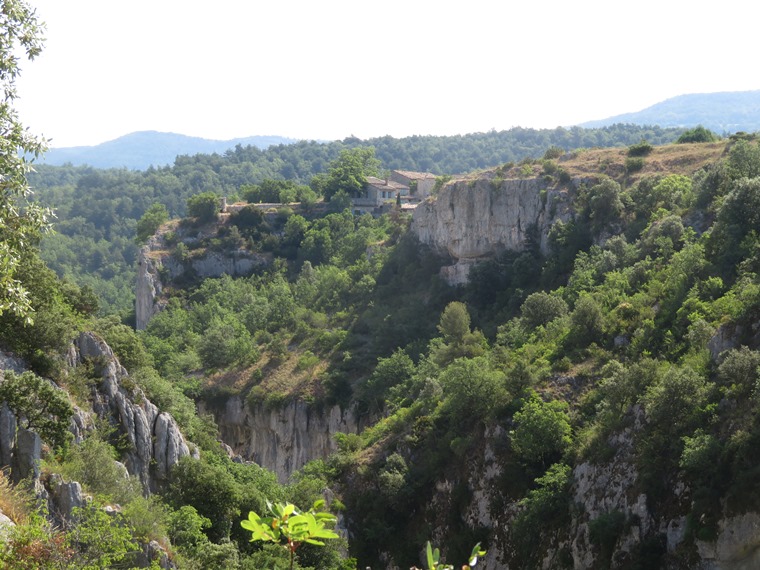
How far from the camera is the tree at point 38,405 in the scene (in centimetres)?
2036

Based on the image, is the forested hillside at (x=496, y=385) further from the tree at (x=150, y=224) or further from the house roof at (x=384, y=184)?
the house roof at (x=384, y=184)

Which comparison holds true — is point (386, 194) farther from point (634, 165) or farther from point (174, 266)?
point (634, 165)

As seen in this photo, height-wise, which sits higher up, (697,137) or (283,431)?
(697,137)

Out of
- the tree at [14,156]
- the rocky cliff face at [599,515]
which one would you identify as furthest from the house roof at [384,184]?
the tree at [14,156]

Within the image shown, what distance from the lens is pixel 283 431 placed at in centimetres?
4869

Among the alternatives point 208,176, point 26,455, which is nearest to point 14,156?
point 26,455

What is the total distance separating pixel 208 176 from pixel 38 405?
13099 centimetres

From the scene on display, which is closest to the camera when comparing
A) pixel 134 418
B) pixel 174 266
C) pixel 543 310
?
pixel 134 418

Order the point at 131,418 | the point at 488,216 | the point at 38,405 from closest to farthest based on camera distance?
the point at 38,405 → the point at 131,418 → the point at 488,216

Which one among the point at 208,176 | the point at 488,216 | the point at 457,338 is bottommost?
the point at 457,338

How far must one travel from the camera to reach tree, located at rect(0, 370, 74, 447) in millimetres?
20359

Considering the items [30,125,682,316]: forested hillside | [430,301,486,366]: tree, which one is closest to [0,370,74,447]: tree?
[430,301,486,366]: tree

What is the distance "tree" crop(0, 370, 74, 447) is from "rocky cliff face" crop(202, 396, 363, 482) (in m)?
25.5

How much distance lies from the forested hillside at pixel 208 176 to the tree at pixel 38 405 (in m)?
84.6
